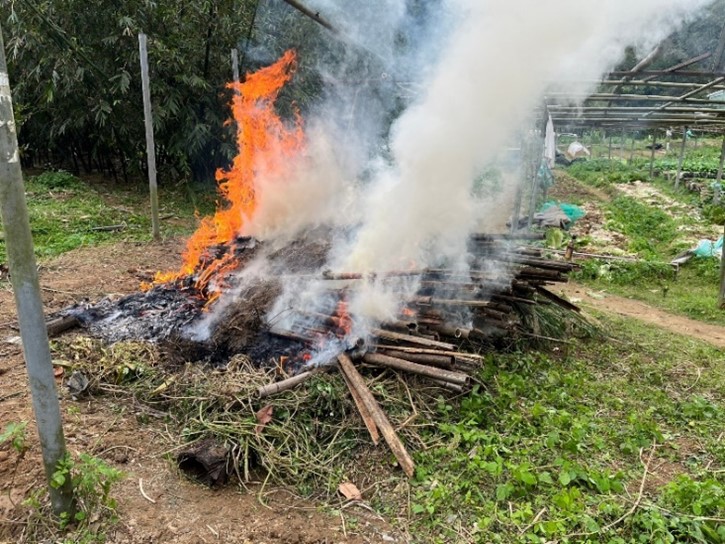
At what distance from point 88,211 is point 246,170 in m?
4.85

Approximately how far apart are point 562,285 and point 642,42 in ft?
16.5

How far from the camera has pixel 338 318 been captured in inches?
202

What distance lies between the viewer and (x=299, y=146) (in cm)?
960

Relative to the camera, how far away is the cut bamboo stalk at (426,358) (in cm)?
463

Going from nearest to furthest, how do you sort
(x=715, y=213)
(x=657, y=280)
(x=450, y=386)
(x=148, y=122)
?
(x=450, y=386) < (x=148, y=122) < (x=657, y=280) < (x=715, y=213)

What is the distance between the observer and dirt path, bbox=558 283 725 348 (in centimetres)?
786

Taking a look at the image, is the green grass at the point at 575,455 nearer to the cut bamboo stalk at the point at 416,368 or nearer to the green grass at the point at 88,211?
the cut bamboo stalk at the point at 416,368

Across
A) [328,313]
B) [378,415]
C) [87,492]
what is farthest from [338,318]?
[87,492]

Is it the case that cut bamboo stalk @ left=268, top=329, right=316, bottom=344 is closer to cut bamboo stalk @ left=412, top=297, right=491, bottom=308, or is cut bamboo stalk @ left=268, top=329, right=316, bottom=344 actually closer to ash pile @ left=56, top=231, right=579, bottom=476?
ash pile @ left=56, top=231, right=579, bottom=476

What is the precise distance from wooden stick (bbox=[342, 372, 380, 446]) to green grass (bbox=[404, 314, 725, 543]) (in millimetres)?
377

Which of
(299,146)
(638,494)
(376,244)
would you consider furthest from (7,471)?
(299,146)

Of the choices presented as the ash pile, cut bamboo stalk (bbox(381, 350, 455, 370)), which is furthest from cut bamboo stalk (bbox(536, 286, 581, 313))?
cut bamboo stalk (bbox(381, 350, 455, 370))

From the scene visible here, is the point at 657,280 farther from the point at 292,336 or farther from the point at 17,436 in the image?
the point at 17,436

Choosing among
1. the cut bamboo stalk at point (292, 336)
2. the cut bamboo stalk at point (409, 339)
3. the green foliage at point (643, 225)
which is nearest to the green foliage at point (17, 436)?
the cut bamboo stalk at point (292, 336)
